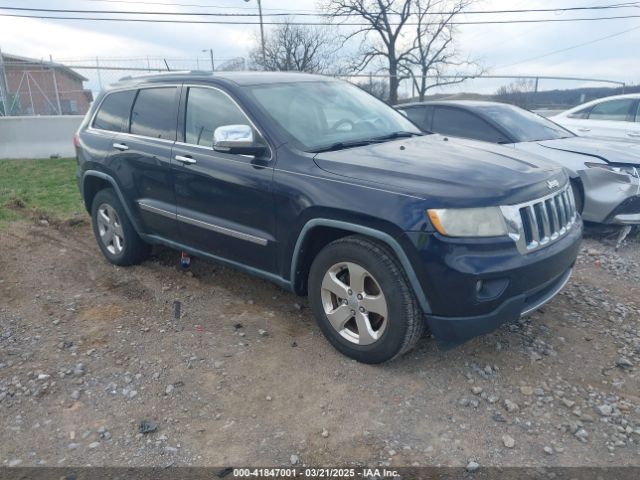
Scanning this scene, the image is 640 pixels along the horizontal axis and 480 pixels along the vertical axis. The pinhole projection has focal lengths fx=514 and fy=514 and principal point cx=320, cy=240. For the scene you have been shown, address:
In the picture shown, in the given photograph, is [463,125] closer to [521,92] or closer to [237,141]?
[237,141]

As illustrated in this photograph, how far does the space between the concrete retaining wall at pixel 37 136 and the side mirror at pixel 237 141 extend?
9996mm

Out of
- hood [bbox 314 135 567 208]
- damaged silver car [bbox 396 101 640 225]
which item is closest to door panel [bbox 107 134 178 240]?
hood [bbox 314 135 567 208]

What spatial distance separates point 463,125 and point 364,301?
14.1 feet

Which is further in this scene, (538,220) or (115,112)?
(115,112)

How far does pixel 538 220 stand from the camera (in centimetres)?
301

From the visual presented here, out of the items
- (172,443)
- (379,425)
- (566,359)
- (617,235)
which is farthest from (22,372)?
(617,235)

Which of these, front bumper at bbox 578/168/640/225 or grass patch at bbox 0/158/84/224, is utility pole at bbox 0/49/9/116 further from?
front bumper at bbox 578/168/640/225

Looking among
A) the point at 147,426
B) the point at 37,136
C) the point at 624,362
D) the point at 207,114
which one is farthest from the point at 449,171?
the point at 37,136

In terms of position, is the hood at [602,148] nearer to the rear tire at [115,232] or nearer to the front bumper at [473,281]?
the front bumper at [473,281]

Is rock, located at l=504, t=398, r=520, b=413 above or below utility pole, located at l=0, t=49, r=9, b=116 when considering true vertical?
below

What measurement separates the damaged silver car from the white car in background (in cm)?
197

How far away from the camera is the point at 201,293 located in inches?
175

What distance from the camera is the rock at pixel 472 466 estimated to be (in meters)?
2.44

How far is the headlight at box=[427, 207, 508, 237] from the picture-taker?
2732mm
